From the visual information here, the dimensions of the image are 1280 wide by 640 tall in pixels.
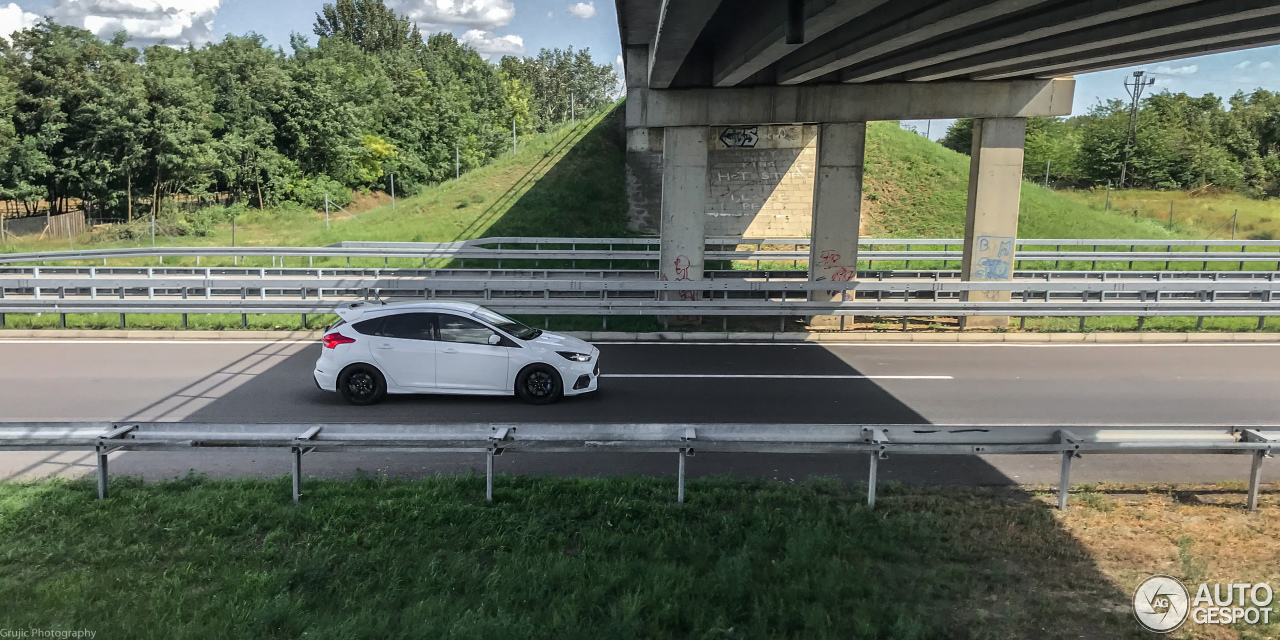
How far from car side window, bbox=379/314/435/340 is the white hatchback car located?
0.04 feet

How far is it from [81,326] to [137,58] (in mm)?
43700

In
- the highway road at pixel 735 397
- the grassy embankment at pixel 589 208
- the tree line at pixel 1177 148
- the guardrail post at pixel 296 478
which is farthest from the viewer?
the tree line at pixel 1177 148

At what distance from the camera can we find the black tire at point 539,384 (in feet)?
37.4

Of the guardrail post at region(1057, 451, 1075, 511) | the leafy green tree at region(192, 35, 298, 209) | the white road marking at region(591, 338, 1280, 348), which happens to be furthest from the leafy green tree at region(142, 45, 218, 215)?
the guardrail post at region(1057, 451, 1075, 511)

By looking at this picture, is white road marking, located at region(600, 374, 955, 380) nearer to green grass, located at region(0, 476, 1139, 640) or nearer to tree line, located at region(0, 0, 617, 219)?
green grass, located at region(0, 476, 1139, 640)

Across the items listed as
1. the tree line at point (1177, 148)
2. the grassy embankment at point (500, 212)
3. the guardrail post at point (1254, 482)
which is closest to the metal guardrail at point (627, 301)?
the guardrail post at point (1254, 482)

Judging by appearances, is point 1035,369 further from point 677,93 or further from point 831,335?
point 677,93

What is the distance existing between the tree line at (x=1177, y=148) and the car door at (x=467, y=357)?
61.9 metres

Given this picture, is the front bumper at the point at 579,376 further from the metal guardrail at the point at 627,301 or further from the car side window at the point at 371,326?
the metal guardrail at the point at 627,301

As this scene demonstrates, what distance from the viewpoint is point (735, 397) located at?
40.4 ft

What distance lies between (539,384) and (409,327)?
6.33 ft

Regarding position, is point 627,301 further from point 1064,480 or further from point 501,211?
point 501,211

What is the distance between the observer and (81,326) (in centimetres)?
1703

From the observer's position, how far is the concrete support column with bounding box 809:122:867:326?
1906cm
